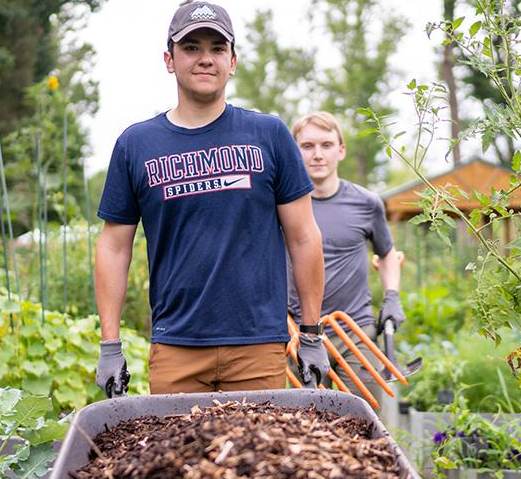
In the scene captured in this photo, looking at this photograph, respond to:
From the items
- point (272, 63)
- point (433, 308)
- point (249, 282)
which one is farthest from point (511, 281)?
point (272, 63)

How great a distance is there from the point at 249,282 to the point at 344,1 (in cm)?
2568

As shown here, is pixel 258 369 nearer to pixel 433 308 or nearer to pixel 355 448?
pixel 355 448

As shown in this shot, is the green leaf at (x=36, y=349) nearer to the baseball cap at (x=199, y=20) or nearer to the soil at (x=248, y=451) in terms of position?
the baseball cap at (x=199, y=20)

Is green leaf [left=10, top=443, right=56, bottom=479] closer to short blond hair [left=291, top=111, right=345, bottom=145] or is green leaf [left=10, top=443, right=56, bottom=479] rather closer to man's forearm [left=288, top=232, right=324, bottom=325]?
man's forearm [left=288, top=232, right=324, bottom=325]

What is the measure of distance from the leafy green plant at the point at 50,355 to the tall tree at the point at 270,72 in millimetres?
28027

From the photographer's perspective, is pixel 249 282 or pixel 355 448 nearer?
pixel 355 448

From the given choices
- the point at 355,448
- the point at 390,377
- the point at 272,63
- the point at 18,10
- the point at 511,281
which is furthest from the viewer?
the point at 272,63

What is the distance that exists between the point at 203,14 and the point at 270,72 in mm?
30912

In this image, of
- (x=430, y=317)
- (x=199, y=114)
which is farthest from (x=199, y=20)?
(x=430, y=317)

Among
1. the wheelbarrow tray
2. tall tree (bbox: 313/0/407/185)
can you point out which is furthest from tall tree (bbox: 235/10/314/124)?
the wheelbarrow tray

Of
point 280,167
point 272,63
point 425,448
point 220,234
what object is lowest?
point 425,448

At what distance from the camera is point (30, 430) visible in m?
2.22

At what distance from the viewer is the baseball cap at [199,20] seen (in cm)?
263

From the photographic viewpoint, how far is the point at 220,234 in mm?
2588
